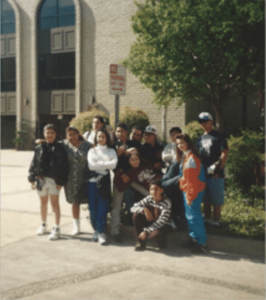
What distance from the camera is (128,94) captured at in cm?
2416

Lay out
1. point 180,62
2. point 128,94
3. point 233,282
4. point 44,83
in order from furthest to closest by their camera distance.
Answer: point 44,83 < point 128,94 < point 180,62 < point 233,282

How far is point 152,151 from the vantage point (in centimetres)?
634

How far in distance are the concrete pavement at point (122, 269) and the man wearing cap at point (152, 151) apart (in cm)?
107

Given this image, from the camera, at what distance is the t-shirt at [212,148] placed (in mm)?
5953

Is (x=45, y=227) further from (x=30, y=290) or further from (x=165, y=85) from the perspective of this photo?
(x=165, y=85)

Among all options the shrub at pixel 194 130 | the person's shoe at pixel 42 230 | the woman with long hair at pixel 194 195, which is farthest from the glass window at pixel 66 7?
the shrub at pixel 194 130

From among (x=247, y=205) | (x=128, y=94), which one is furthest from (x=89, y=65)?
(x=247, y=205)

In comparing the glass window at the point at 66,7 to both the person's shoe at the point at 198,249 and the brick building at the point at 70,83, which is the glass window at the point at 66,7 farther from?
the brick building at the point at 70,83

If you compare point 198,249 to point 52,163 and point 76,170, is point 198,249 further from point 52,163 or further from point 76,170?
point 52,163

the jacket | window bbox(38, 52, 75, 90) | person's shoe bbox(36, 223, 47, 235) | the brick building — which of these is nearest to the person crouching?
the jacket

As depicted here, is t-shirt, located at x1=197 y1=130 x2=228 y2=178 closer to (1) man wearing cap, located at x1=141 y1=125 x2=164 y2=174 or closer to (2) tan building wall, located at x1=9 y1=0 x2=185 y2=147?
(1) man wearing cap, located at x1=141 y1=125 x2=164 y2=174

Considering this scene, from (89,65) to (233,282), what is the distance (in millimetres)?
22706

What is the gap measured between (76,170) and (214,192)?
2.12 meters

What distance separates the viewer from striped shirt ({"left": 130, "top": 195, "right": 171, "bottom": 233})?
18.1 ft
